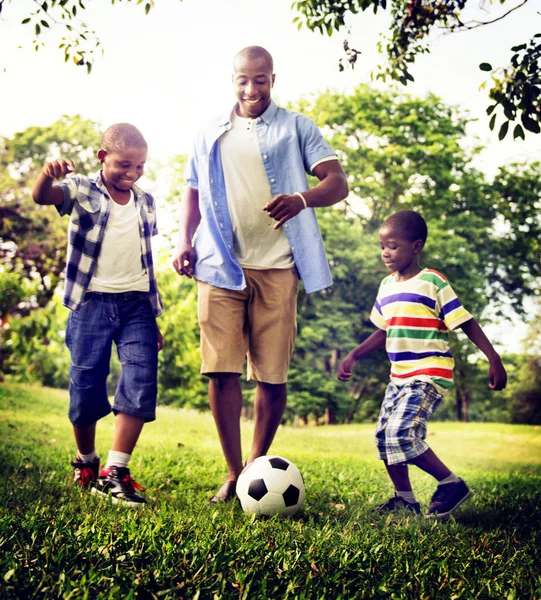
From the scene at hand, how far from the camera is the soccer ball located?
3.12 meters

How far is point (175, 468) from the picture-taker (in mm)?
4562

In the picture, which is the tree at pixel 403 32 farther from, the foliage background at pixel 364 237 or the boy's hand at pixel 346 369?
Answer: the foliage background at pixel 364 237

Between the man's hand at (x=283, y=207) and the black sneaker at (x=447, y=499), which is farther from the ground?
the man's hand at (x=283, y=207)

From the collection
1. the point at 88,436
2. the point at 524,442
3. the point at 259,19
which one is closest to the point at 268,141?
the point at 88,436

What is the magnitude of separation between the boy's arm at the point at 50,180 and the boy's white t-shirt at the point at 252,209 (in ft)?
2.75

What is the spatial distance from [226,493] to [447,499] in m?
1.09

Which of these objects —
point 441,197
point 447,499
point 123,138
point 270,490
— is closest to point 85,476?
point 270,490

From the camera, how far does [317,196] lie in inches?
131

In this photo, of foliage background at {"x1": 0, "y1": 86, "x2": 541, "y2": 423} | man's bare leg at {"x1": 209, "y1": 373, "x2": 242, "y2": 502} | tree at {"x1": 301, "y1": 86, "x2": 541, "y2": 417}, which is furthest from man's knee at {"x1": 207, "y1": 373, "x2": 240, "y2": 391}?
tree at {"x1": 301, "y1": 86, "x2": 541, "y2": 417}

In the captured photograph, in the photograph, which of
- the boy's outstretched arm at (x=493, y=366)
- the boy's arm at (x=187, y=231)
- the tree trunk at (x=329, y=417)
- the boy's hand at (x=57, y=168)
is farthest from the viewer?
the tree trunk at (x=329, y=417)

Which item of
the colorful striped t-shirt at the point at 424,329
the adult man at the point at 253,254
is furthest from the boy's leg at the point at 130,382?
the colorful striped t-shirt at the point at 424,329

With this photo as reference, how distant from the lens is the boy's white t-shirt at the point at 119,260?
3.57m

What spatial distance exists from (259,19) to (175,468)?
3.48 m

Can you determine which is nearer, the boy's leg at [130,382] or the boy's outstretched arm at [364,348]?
the boy's leg at [130,382]
